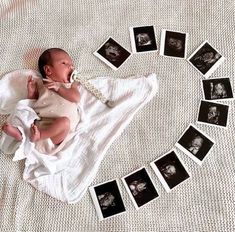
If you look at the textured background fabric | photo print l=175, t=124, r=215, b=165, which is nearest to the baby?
the textured background fabric

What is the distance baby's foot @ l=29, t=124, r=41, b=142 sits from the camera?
1348mm

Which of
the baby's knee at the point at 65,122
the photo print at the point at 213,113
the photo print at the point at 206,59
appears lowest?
the baby's knee at the point at 65,122

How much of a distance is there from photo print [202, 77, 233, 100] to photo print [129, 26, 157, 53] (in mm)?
268

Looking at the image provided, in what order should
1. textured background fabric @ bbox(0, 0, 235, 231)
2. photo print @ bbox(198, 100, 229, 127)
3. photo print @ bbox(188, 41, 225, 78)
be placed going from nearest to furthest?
1. textured background fabric @ bbox(0, 0, 235, 231)
2. photo print @ bbox(198, 100, 229, 127)
3. photo print @ bbox(188, 41, 225, 78)

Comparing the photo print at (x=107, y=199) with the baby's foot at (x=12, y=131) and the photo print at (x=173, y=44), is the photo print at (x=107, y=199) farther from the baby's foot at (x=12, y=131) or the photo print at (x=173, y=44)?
the photo print at (x=173, y=44)

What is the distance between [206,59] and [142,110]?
1.15 feet

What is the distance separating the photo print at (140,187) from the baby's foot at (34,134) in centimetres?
33

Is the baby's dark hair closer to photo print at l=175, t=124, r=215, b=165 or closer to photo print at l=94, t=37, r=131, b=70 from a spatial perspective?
photo print at l=94, t=37, r=131, b=70

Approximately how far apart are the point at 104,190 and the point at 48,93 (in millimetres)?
417

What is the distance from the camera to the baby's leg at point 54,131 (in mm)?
1355

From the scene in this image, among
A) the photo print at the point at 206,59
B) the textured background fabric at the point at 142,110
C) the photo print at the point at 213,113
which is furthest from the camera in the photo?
the photo print at the point at 206,59

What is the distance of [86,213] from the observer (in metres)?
1.33

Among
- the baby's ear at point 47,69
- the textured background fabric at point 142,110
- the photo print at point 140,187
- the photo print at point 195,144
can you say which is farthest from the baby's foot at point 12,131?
the photo print at point 195,144

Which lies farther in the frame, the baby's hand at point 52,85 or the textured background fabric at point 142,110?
the baby's hand at point 52,85
